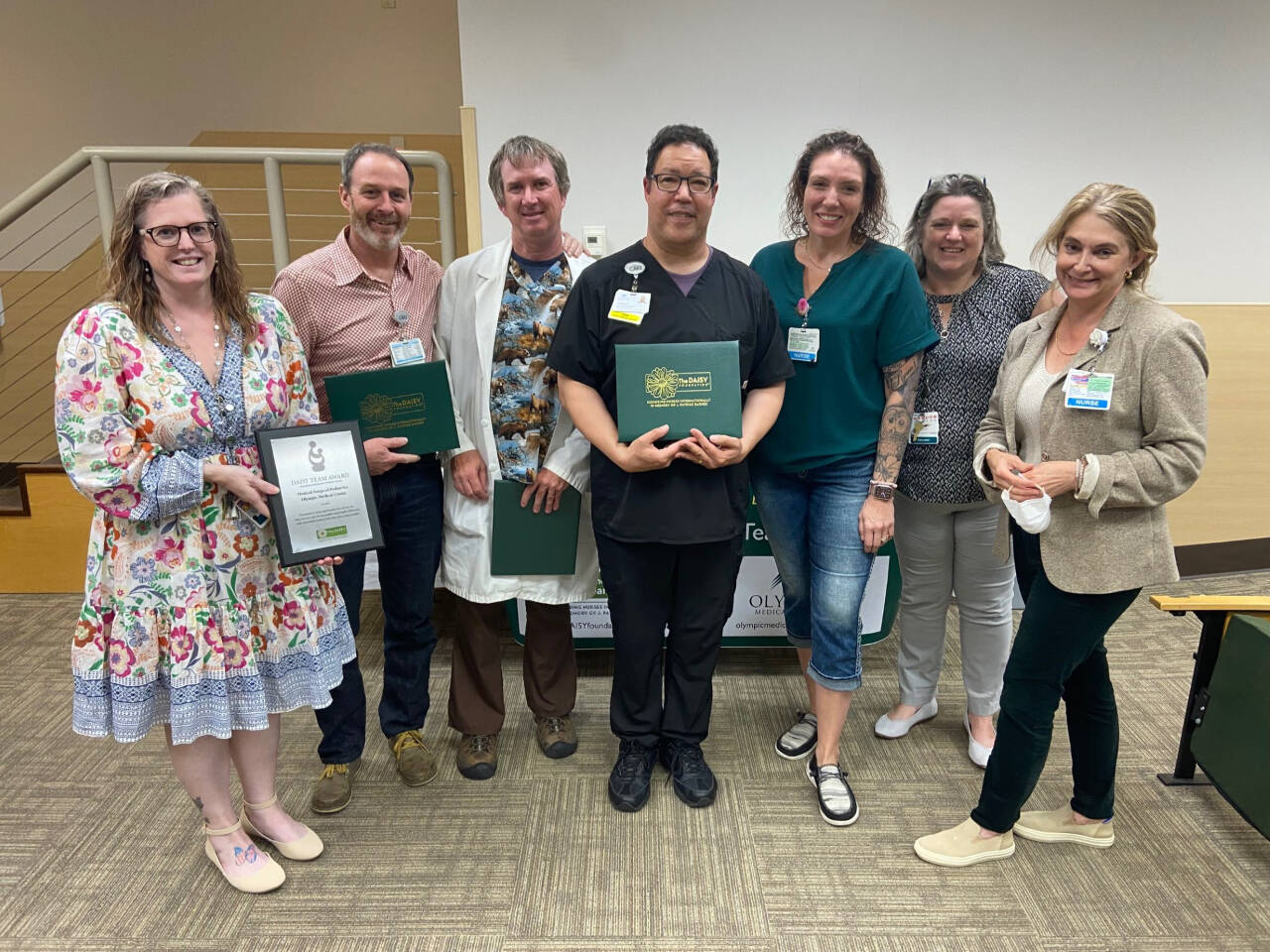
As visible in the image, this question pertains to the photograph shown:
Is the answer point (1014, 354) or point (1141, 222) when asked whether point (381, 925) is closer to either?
point (1014, 354)

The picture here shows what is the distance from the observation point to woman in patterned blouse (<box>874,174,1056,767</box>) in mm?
1941

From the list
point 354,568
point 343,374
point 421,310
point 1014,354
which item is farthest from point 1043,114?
point 354,568

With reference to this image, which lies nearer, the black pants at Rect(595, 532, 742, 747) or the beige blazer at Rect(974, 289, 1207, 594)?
the beige blazer at Rect(974, 289, 1207, 594)

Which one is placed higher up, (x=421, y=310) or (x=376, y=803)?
(x=421, y=310)

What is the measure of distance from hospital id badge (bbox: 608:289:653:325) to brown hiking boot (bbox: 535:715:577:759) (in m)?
1.28

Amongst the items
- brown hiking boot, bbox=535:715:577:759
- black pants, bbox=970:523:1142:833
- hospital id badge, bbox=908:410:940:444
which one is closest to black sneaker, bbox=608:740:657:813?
brown hiking boot, bbox=535:715:577:759

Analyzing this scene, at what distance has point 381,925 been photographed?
1.69 m

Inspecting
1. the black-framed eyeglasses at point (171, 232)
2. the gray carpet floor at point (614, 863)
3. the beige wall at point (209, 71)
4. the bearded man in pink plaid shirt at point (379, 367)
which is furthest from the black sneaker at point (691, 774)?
the beige wall at point (209, 71)

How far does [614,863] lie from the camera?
1873 millimetres

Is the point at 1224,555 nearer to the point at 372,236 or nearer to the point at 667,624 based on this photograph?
the point at 667,624

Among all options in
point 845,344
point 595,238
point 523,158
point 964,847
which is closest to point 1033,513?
point 845,344

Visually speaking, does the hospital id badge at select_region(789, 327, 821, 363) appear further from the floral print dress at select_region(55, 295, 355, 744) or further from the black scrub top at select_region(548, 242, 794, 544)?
the floral print dress at select_region(55, 295, 355, 744)

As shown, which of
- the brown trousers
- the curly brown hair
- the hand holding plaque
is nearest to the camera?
the hand holding plaque

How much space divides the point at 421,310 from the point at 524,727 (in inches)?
52.8
